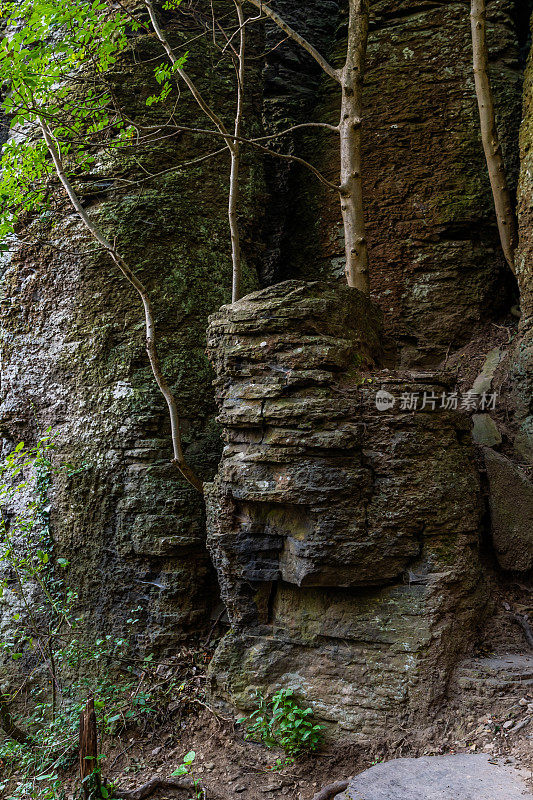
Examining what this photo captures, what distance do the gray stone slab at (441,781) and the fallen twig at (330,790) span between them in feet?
0.95

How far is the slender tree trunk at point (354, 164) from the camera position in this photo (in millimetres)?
5535

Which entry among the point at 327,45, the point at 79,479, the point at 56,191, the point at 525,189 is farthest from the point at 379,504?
the point at 327,45

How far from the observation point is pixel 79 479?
5426mm

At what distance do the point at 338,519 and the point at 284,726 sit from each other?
1.46 meters

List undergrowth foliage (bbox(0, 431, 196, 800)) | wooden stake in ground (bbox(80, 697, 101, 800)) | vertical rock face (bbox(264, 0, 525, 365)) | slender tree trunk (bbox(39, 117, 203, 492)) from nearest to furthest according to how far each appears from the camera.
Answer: wooden stake in ground (bbox(80, 697, 101, 800)) < undergrowth foliage (bbox(0, 431, 196, 800)) < slender tree trunk (bbox(39, 117, 203, 492)) < vertical rock face (bbox(264, 0, 525, 365))

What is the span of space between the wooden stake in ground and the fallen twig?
1407mm

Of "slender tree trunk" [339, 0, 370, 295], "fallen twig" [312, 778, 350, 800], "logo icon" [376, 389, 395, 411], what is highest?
"slender tree trunk" [339, 0, 370, 295]

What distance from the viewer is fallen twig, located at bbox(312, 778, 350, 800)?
3527 mm

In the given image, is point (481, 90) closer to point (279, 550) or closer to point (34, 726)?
point (279, 550)

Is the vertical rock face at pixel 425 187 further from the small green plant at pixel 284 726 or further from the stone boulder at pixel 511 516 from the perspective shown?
the small green plant at pixel 284 726

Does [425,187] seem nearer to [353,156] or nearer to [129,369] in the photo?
[353,156]

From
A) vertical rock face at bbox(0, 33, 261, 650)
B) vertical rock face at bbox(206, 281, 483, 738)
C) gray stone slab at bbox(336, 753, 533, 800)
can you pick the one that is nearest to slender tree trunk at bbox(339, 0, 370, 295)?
vertical rock face at bbox(0, 33, 261, 650)

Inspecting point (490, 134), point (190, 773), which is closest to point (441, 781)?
point (190, 773)

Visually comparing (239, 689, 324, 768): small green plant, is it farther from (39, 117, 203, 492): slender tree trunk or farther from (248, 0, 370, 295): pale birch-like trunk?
(248, 0, 370, 295): pale birch-like trunk
